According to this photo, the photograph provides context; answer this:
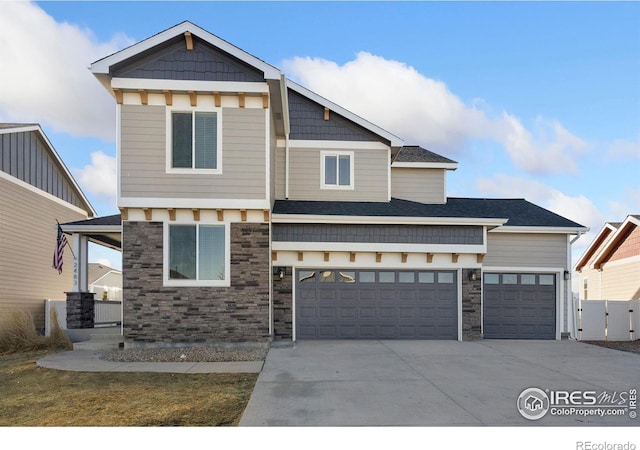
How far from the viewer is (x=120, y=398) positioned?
7.32 m

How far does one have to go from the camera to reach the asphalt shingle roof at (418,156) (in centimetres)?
1673

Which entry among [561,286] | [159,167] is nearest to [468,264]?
[561,286]

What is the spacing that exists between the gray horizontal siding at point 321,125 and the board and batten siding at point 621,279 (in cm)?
1283

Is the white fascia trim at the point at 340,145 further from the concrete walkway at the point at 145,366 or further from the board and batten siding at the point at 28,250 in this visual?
the board and batten siding at the point at 28,250

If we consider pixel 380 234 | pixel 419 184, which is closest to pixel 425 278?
pixel 380 234

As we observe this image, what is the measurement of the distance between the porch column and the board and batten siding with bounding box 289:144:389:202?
6.58 metres

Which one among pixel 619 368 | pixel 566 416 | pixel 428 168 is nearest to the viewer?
pixel 566 416

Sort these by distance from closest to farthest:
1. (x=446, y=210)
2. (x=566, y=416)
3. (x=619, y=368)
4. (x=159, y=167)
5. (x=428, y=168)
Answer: (x=566, y=416) → (x=619, y=368) → (x=159, y=167) → (x=446, y=210) → (x=428, y=168)

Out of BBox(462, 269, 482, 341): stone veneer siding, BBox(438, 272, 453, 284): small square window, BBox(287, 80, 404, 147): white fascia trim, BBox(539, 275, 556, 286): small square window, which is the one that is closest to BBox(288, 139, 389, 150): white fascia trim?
BBox(287, 80, 404, 147): white fascia trim

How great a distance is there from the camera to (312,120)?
51.0 ft

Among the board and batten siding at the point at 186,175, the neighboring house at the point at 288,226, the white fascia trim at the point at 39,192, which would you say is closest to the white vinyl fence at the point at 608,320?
the neighboring house at the point at 288,226

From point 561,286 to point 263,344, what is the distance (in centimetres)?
976

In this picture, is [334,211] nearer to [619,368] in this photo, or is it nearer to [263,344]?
[263,344]

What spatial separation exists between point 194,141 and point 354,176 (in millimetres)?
5453
